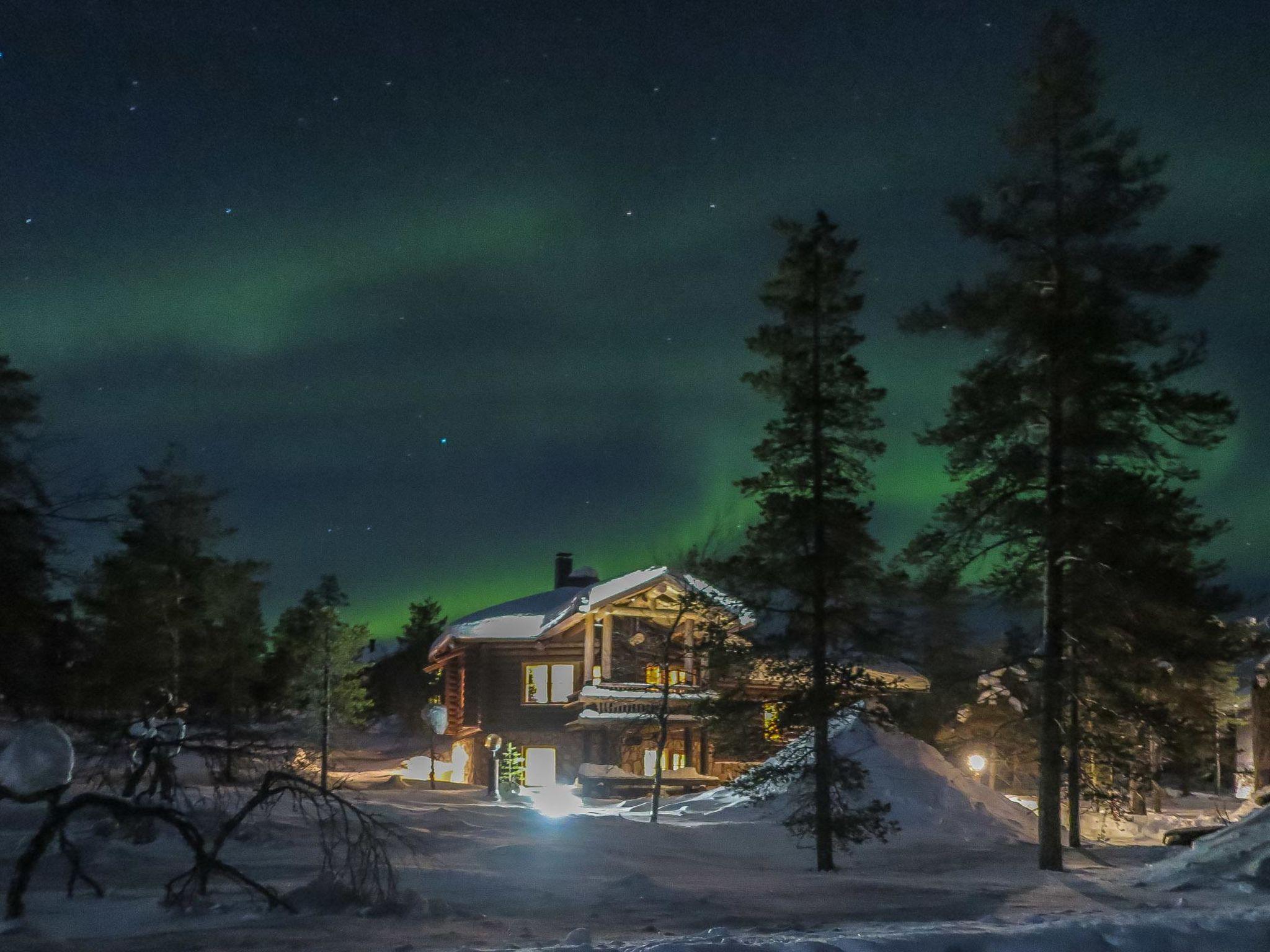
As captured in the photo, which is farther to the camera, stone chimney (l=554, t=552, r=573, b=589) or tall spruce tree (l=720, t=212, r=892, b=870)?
stone chimney (l=554, t=552, r=573, b=589)

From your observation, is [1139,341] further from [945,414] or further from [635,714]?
[635,714]

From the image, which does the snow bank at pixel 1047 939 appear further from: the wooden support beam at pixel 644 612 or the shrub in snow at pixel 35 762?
the wooden support beam at pixel 644 612

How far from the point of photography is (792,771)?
65.3 ft

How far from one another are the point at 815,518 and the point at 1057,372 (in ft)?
15.6

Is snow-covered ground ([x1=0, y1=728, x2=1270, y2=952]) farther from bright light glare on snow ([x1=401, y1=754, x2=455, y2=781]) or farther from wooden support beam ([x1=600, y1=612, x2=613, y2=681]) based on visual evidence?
bright light glare on snow ([x1=401, y1=754, x2=455, y2=781])

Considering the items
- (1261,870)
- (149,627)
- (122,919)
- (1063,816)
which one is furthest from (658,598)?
(122,919)

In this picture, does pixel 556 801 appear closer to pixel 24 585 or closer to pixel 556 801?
pixel 556 801

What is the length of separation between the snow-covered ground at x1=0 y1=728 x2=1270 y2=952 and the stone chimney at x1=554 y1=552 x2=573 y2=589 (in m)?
26.4

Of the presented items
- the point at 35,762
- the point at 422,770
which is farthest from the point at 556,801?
the point at 35,762

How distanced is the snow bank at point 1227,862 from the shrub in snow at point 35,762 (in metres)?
13.3

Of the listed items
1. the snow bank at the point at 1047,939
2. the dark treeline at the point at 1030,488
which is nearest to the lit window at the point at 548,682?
the dark treeline at the point at 1030,488

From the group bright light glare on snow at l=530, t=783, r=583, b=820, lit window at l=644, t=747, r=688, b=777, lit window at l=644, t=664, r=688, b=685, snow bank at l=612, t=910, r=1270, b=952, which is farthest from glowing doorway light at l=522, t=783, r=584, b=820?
snow bank at l=612, t=910, r=1270, b=952

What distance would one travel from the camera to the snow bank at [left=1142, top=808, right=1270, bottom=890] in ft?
46.8

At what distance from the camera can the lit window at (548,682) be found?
43.5 metres
